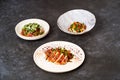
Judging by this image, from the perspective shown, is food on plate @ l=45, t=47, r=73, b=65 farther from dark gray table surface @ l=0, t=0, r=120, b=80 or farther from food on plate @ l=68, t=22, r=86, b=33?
food on plate @ l=68, t=22, r=86, b=33

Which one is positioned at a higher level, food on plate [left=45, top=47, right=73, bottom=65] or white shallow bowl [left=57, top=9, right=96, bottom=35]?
white shallow bowl [left=57, top=9, right=96, bottom=35]

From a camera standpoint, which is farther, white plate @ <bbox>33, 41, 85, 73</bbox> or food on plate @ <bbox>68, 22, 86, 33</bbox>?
food on plate @ <bbox>68, 22, 86, 33</bbox>

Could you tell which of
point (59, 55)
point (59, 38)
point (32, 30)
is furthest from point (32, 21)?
point (59, 55)

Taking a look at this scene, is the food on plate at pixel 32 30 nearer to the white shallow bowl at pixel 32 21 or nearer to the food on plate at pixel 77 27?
the white shallow bowl at pixel 32 21

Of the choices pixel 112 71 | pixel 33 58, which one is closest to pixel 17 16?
pixel 33 58

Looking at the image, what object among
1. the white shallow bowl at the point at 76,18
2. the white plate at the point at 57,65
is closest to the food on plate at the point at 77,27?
the white shallow bowl at the point at 76,18

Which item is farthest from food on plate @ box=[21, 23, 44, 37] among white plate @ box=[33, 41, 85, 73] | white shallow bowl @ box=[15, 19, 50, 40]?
white plate @ box=[33, 41, 85, 73]

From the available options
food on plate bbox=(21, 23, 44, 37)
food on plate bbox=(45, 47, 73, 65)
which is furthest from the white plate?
food on plate bbox=(21, 23, 44, 37)

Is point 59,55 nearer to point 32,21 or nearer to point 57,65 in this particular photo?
point 57,65
